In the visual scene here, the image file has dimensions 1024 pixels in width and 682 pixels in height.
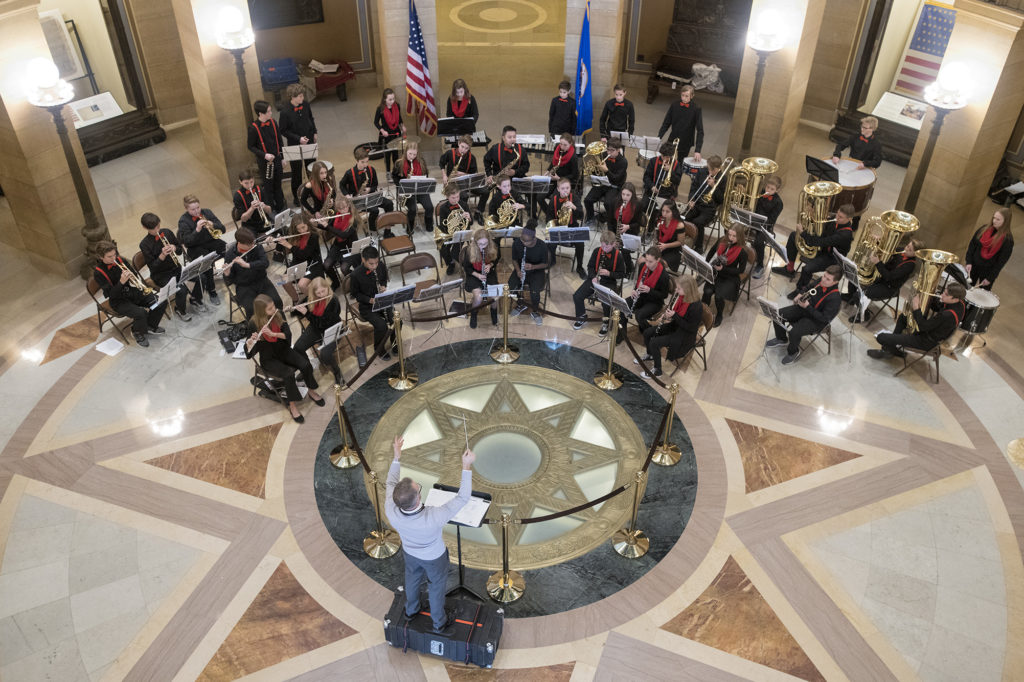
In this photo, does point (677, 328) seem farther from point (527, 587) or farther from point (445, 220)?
point (527, 587)

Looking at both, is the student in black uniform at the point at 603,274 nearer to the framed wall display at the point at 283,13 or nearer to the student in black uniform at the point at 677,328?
the student in black uniform at the point at 677,328

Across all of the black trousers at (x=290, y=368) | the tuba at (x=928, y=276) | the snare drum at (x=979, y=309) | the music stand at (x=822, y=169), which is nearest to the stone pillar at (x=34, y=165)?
the black trousers at (x=290, y=368)

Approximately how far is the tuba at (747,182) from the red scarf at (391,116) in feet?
17.7

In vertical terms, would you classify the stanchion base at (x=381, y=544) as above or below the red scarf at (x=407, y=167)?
below

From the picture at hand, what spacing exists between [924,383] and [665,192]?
4.70 meters

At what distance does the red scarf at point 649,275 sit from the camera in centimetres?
973

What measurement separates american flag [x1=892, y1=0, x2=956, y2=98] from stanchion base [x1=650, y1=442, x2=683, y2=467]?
9.50 metres

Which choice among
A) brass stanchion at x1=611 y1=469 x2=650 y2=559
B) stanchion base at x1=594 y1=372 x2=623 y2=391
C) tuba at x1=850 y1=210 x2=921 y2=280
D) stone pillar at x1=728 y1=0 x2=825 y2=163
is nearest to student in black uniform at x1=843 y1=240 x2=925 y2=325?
tuba at x1=850 y1=210 x2=921 y2=280

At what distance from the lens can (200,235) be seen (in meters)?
10.7

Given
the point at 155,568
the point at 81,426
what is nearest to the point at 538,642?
the point at 155,568

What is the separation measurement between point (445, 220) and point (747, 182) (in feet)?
15.1

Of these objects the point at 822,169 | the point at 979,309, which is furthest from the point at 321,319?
the point at 979,309

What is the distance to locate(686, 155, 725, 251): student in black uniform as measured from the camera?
11523 mm

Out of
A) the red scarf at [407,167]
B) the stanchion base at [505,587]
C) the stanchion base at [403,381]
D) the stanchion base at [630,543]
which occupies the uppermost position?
Answer: the red scarf at [407,167]
